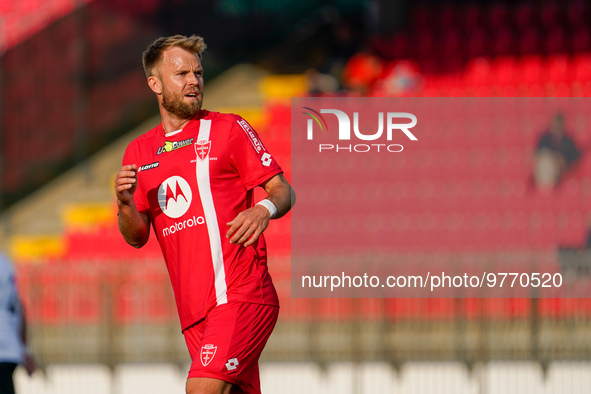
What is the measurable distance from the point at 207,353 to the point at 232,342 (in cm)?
12

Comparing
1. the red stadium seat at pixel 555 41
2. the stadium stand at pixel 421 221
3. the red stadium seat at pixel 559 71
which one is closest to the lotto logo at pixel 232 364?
the stadium stand at pixel 421 221

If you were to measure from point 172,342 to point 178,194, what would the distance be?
16.0ft

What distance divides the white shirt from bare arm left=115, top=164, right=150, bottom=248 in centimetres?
161

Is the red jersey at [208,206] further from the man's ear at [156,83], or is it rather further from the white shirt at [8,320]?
the white shirt at [8,320]

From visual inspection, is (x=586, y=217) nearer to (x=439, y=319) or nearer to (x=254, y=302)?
(x=439, y=319)

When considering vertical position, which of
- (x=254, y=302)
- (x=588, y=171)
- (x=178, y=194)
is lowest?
(x=254, y=302)

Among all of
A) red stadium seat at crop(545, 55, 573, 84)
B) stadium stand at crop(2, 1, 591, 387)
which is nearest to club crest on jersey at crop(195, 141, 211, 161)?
stadium stand at crop(2, 1, 591, 387)

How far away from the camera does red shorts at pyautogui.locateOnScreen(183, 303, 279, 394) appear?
3879mm

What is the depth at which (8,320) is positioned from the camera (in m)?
5.58

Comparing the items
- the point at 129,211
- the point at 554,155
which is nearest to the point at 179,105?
the point at 129,211

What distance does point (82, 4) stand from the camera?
14.5 meters

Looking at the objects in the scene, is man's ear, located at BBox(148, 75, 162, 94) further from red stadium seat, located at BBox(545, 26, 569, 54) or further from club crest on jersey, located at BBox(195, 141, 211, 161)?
red stadium seat, located at BBox(545, 26, 569, 54)

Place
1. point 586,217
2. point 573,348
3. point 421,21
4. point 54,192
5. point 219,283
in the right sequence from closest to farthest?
1. point 219,283
2. point 573,348
3. point 586,217
4. point 54,192
5. point 421,21

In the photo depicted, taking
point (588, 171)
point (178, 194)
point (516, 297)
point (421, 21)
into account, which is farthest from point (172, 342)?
point (421, 21)
